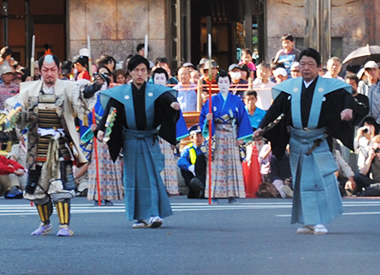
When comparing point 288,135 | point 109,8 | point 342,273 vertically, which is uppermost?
point 109,8

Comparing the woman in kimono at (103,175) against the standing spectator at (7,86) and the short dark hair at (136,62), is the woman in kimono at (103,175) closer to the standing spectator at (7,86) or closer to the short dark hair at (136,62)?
the standing spectator at (7,86)

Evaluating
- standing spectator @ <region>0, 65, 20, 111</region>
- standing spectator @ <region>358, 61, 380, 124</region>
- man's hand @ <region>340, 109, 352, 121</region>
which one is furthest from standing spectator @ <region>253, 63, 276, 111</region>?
man's hand @ <region>340, 109, 352, 121</region>

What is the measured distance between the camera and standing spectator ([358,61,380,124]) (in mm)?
16250

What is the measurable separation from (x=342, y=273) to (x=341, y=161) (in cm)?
791

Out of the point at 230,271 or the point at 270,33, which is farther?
the point at 270,33

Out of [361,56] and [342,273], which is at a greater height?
[361,56]

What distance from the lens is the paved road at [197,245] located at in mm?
8062

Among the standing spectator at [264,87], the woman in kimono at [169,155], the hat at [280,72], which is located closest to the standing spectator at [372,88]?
the hat at [280,72]

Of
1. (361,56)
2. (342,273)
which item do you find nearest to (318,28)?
(361,56)

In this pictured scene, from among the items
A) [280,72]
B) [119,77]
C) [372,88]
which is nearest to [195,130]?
[119,77]

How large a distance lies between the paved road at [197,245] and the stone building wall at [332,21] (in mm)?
8572

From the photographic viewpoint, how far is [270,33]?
69.6ft

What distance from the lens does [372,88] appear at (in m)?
16.4

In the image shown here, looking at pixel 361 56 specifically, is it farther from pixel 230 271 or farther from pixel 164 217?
pixel 230 271
